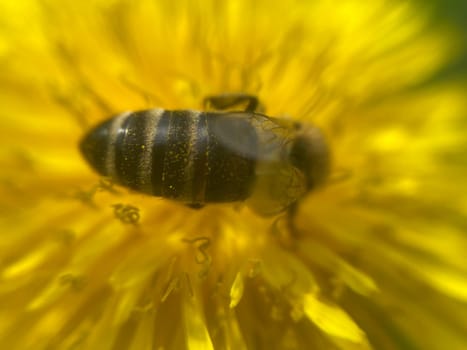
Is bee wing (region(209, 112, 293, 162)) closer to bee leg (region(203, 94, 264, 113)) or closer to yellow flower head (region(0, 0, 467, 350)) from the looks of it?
bee leg (region(203, 94, 264, 113))

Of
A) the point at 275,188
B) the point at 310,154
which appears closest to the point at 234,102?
the point at 310,154

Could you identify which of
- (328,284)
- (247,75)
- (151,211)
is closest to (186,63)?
(247,75)

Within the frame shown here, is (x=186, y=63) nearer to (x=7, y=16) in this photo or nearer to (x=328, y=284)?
(x=7, y=16)

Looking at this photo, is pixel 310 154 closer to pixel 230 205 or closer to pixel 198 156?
pixel 230 205

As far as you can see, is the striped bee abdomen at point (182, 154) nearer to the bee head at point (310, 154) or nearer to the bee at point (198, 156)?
the bee at point (198, 156)

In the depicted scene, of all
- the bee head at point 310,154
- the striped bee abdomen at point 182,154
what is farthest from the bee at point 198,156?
the bee head at point 310,154

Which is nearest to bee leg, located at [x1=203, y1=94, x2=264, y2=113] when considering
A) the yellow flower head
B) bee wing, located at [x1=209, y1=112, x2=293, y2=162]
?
the yellow flower head

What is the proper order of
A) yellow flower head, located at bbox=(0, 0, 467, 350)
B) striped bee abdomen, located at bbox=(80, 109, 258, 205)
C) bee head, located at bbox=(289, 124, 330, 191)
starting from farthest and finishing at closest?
1. bee head, located at bbox=(289, 124, 330, 191)
2. yellow flower head, located at bbox=(0, 0, 467, 350)
3. striped bee abdomen, located at bbox=(80, 109, 258, 205)
